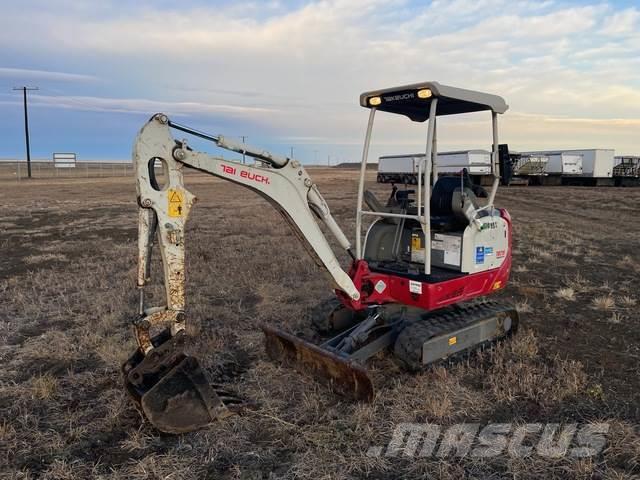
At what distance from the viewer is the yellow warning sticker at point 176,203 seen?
4.34 metres

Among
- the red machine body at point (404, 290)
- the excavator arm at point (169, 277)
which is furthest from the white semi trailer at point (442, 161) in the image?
the excavator arm at point (169, 277)

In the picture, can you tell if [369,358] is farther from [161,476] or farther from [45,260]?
[45,260]

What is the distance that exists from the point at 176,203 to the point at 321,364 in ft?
7.08

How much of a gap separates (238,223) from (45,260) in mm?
6946

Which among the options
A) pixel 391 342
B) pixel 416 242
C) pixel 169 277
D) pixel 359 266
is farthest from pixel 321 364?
pixel 416 242

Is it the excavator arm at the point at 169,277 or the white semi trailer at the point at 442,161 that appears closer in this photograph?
the excavator arm at the point at 169,277

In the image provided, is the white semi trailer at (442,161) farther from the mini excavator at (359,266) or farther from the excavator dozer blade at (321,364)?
the excavator dozer blade at (321,364)

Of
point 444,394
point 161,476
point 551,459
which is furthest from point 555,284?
point 161,476

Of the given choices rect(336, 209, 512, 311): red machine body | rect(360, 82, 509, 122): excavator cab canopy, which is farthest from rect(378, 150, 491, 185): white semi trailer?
rect(336, 209, 512, 311): red machine body

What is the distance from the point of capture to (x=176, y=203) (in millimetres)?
4363

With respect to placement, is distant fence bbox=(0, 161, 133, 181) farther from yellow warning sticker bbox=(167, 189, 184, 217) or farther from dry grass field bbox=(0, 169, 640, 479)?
yellow warning sticker bbox=(167, 189, 184, 217)

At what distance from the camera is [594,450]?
166 inches

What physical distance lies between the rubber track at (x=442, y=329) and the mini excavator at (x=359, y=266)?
0.02 meters

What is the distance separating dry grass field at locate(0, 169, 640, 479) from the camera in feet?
13.3
